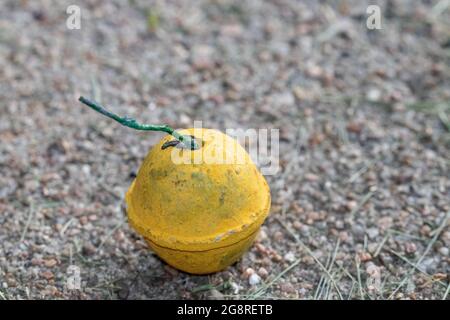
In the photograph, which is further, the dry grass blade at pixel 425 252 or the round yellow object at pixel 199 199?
the dry grass blade at pixel 425 252

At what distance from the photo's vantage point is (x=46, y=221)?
273 centimetres

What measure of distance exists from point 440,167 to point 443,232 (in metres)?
0.42

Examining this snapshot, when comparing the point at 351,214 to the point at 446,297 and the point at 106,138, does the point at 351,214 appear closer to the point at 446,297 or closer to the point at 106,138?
the point at 446,297

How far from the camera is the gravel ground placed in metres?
2.54

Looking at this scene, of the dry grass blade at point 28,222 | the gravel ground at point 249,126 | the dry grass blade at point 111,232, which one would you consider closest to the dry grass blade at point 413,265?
the gravel ground at point 249,126

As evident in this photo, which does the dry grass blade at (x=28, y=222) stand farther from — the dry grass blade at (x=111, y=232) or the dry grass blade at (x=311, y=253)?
the dry grass blade at (x=311, y=253)

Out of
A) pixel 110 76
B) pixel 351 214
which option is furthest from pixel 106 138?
pixel 351 214

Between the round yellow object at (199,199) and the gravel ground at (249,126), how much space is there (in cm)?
32

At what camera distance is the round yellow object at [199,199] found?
7.14 ft

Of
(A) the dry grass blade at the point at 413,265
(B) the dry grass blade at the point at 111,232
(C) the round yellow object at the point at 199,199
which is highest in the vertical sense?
(C) the round yellow object at the point at 199,199

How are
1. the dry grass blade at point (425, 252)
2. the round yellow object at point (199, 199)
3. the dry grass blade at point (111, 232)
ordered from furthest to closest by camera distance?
the dry grass blade at point (111, 232), the dry grass blade at point (425, 252), the round yellow object at point (199, 199)

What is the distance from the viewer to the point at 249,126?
3.26m

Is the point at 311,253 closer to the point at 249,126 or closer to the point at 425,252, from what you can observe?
the point at 425,252

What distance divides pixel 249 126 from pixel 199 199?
1.14m
